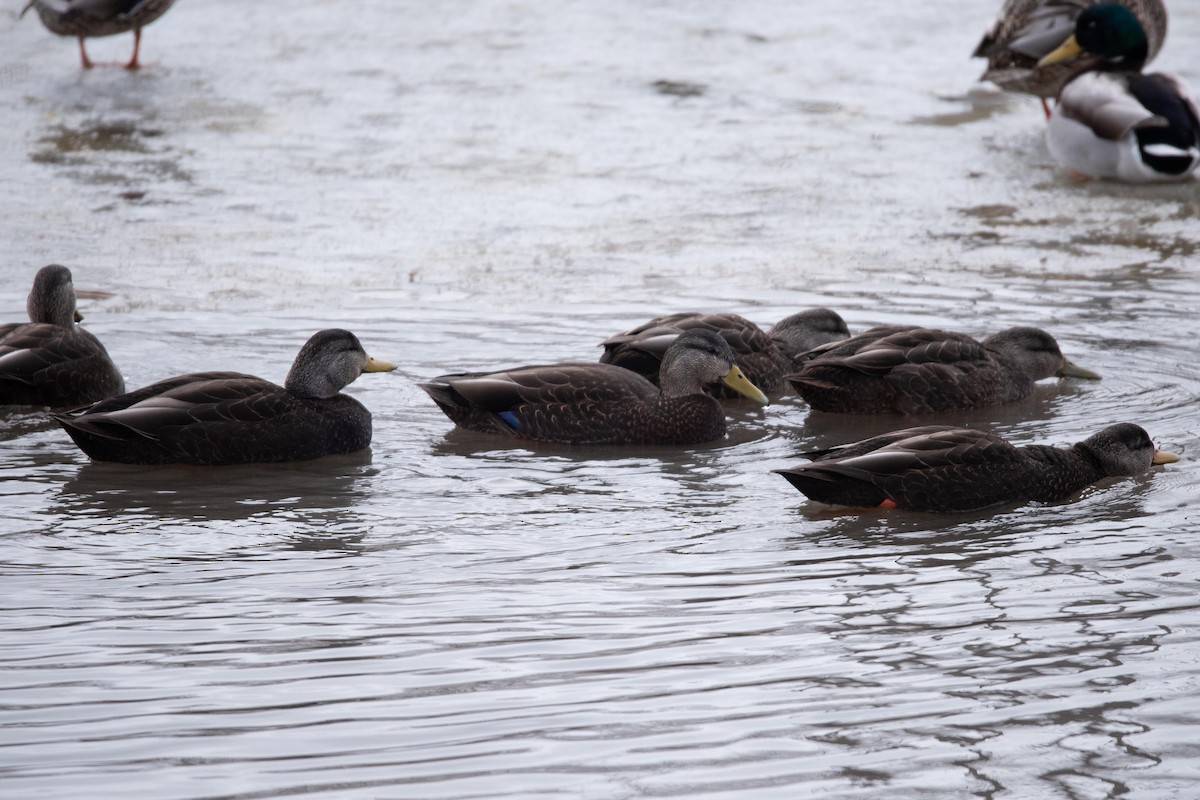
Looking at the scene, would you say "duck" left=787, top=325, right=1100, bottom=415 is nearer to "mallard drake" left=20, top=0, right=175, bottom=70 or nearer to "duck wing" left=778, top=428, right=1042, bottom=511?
"duck wing" left=778, top=428, right=1042, bottom=511

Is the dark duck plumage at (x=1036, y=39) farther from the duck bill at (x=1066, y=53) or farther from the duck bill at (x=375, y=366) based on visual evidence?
the duck bill at (x=375, y=366)

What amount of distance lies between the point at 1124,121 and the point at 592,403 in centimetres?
619

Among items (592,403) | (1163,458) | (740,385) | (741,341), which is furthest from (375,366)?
(1163,458)

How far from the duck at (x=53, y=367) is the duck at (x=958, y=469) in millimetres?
3252

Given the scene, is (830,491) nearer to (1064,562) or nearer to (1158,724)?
(1064,562)

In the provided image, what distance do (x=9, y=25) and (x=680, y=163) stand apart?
8.27 meters

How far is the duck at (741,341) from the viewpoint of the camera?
7863 mm

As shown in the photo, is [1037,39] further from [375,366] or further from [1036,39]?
[375,366]

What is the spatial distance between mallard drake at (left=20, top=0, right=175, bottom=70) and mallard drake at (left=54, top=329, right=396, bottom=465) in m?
8.67

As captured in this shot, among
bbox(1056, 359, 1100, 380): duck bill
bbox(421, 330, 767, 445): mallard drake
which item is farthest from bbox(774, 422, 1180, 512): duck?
bbox(1056, 359, 1100, 380): duck bill

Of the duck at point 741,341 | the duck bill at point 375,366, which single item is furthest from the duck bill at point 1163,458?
the duck bill at point 375,366

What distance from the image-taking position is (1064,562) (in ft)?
17.8

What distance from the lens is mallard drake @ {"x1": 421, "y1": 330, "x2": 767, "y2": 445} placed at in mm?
7254

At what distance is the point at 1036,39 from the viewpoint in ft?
45.0
